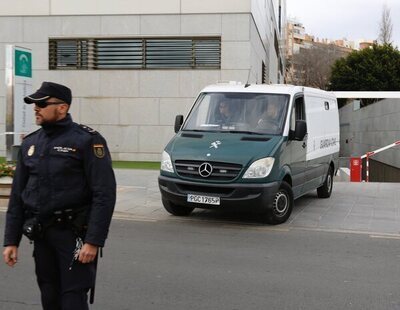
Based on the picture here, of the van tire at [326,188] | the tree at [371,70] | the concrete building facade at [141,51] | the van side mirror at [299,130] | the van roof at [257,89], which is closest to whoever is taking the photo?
the van side mirror at [299,130]

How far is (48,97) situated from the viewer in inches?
124

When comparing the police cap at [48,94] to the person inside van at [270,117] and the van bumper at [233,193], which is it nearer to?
the van bumper at [233,193]

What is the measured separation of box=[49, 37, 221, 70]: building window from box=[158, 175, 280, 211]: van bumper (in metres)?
9.53

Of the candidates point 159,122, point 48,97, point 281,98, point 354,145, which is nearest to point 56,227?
point 48,97

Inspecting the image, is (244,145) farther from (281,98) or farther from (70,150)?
(70,150)

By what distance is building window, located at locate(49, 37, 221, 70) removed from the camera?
17.0m

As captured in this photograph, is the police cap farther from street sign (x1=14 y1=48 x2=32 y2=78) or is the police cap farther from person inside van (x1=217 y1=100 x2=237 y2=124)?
street sign (x1=14 y1=48 x2=32 y2=78)

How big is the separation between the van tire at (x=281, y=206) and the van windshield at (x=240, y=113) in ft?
2.93

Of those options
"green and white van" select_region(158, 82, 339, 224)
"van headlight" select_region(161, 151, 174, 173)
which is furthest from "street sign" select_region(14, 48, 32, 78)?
"van headlight" select_region(161, 151, 174, 173)

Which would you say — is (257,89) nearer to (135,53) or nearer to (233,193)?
(233,193)

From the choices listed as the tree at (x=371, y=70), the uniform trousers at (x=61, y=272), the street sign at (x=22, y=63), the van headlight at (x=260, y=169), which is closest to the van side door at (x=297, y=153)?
the van headlight at (x=260, y=169)

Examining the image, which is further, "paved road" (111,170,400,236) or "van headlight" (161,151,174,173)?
"paved road" (111,170,400,236)

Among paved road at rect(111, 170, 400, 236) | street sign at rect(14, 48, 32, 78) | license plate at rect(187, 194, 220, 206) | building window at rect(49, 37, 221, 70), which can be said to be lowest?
paved road at rect(111, 170, 400, 236)

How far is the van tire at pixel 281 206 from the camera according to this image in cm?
811
